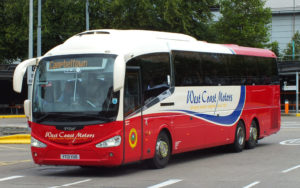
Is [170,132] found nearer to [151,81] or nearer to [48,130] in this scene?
[151,81]

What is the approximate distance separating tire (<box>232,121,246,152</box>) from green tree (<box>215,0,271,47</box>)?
33401 millimetres

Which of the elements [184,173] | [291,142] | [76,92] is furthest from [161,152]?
[291,142]

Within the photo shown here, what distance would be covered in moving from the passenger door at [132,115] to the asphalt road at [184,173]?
0.52m

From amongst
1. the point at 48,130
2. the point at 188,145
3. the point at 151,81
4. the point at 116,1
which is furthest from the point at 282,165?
the point at 116,1

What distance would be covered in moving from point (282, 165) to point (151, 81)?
368 centimetres

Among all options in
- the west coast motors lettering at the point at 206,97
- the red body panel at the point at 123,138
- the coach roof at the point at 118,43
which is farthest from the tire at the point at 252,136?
the coach roof at the point at 118,43

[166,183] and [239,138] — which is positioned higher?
[239,138]

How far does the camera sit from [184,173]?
14.0m

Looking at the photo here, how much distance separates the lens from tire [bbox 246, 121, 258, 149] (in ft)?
68.6

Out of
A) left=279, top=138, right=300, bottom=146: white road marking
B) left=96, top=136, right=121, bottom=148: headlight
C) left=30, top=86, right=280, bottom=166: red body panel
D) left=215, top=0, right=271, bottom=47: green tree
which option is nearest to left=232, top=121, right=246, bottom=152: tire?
left=30, top=86, right=280, bottom=166: red body panel

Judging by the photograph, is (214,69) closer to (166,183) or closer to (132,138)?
(132,138)

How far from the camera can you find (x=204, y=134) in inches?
691

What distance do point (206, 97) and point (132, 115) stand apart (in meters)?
4.26

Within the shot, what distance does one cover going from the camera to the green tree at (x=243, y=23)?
5344 cm
